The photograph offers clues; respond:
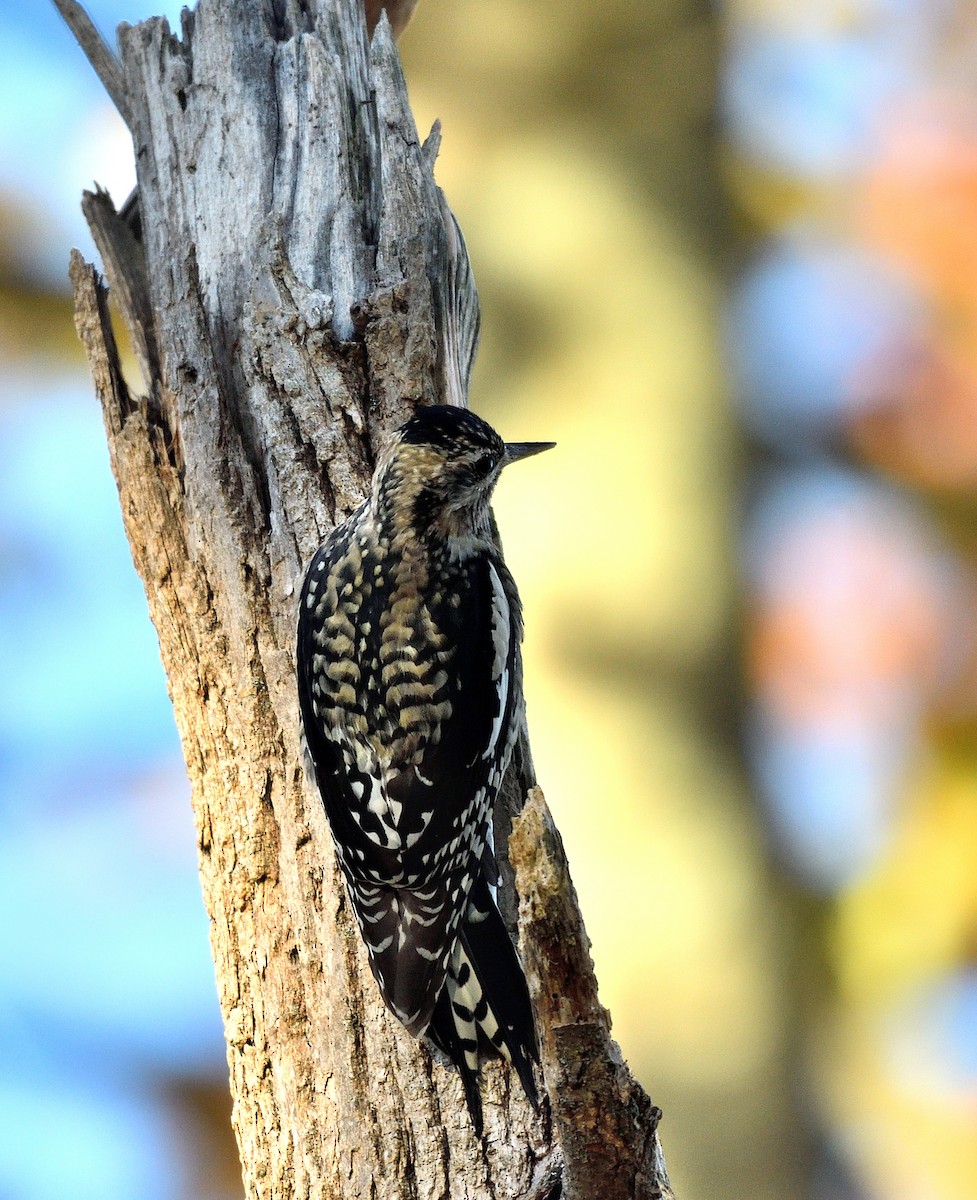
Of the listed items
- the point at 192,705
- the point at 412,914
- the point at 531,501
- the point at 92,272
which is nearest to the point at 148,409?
the point at 92,272

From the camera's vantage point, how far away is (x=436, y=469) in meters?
2.38

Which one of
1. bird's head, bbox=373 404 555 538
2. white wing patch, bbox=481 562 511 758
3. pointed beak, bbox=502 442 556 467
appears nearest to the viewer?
white wing patch, bbox=481 562 511 758

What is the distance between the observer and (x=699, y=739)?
20.0 feet

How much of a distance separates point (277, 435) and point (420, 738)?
717 millimetres

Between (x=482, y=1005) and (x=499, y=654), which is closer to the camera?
(x=482, y=1005)

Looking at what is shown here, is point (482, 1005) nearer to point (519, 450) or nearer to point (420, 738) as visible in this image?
point (420, 738)

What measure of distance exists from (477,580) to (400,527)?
191 mm

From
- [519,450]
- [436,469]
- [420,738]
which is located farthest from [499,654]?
[519,450]

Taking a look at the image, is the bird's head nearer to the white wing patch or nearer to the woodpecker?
the woodpecker

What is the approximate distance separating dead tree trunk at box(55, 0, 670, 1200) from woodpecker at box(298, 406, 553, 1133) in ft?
0.34

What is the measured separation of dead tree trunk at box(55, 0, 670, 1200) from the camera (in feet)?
6.71

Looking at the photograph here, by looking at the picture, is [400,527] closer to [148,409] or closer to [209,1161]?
[148,409]

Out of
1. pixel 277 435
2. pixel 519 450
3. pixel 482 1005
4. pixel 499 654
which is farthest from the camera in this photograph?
pixel 519 450

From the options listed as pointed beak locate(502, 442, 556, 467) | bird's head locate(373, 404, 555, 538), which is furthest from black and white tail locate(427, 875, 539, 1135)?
pointed beak locate(502, 442, 556, 467)
